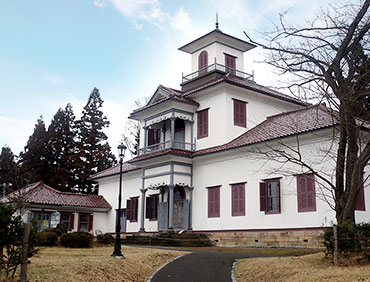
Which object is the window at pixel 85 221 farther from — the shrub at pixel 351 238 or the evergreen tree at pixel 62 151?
the shrub at pixel 351 238

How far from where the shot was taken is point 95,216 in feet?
124

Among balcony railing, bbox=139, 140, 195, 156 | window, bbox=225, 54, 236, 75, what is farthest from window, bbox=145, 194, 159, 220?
window, bbox=225, 54, 236, 75

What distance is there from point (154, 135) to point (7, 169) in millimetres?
30091

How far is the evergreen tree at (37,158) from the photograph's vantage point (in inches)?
1988

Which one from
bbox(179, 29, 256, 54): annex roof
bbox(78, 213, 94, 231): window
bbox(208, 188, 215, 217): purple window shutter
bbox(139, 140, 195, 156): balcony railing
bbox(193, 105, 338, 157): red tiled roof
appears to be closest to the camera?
bbox(193, 105, 338, 157): red tiled roof

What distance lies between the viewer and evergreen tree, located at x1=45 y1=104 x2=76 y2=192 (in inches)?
1959

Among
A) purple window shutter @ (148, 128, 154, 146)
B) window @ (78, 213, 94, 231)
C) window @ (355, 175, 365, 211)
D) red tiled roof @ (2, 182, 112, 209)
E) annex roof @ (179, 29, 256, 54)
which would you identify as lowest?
window @ (78, 213, 94, 231)

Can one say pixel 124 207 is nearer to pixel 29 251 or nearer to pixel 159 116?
pixel 159 116

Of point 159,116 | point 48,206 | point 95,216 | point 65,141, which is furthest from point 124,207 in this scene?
point 65,141

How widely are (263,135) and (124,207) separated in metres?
15.1

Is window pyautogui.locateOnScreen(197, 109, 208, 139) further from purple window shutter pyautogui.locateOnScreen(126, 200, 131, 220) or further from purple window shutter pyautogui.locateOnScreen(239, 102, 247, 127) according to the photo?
purple window shutter pyautogui.locateOnScreen(126, 200, 131, 220)

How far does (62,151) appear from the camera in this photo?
171ft

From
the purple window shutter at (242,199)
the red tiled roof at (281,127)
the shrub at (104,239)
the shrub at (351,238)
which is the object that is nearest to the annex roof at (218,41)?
the red tiled roof at (281,127)

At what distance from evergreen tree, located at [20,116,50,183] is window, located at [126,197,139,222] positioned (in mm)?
19096
